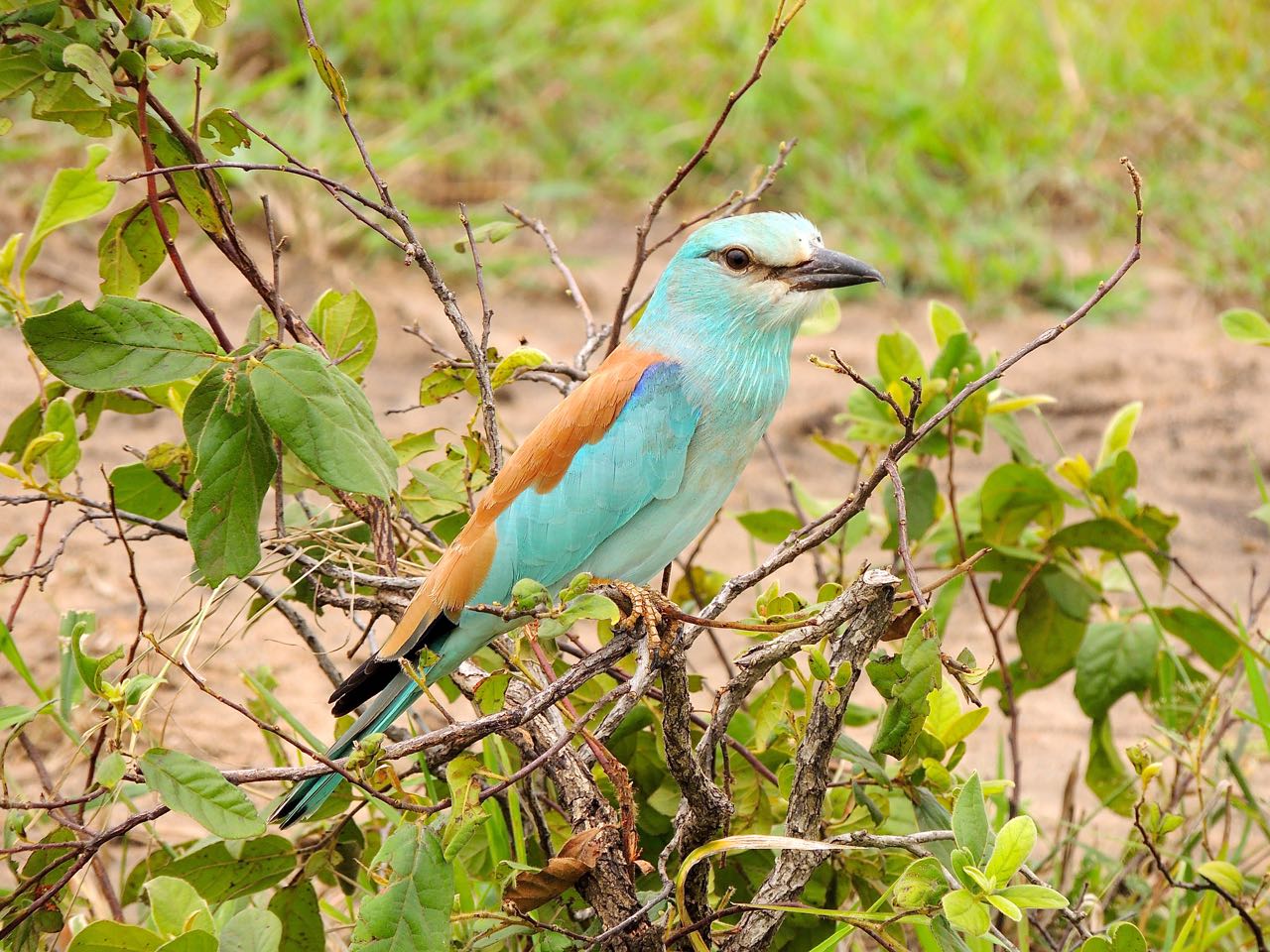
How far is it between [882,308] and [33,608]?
3.12m

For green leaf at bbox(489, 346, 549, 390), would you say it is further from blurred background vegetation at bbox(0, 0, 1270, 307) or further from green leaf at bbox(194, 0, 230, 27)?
blurred background vegetation at bbox(0, 0, 1270, 307)

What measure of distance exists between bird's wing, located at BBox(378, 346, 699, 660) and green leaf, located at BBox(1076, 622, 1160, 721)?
880 millimetres

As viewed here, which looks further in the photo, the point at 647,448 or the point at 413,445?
the point at 413,445

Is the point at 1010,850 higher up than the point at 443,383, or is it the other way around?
the point at 443,383

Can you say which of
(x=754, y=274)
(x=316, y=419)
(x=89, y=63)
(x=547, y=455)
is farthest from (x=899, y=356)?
(x=89, y=63)

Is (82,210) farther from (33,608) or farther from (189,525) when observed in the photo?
(33,608)

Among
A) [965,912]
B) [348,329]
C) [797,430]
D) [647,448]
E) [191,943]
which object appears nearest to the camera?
[965,912]

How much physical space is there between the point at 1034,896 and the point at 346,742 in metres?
1.04

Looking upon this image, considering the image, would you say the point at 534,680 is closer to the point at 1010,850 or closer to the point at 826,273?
the point at 1010,850

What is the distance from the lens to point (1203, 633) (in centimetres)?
270

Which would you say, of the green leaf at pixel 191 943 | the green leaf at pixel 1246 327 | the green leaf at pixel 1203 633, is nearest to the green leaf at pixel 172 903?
the green leaf at pixel 191 943

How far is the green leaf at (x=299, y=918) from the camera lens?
7.06ft

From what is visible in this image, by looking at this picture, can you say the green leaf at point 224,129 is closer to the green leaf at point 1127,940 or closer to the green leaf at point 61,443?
the green leaf at point 61,443

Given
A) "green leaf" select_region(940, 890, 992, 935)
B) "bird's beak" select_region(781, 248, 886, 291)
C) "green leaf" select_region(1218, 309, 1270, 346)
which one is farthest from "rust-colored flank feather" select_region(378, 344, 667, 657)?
"green leaf" select_region(1218, 309, 1270, 346)
